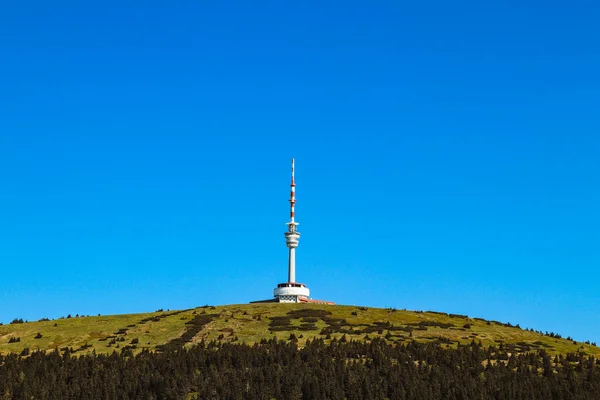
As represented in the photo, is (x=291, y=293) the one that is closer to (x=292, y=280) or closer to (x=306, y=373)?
(x=292, y=280)

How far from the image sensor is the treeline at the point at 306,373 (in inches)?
2810

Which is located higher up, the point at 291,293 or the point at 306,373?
the point at 291,293

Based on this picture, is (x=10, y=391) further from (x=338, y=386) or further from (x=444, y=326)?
(x=444, y=326)

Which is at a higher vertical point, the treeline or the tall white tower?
the tall white tower

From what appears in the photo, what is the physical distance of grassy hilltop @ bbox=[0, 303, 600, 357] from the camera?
301 ft

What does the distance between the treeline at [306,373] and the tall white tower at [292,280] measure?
212 ft

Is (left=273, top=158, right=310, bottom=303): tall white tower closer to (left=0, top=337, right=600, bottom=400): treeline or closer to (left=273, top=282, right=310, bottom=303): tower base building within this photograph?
(left=273, top=282, right=310, bottom=303): tower base building

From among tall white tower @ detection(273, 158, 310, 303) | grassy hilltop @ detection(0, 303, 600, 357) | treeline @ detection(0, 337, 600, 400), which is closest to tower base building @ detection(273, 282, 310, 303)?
tall white tower @ detection(273, 158, 310, 303)

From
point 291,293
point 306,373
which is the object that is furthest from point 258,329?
point 291,293

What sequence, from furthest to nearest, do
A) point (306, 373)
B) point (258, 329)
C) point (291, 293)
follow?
point (291, 293)
point (258, 329)
point (306, 373)

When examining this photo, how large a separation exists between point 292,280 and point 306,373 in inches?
3222

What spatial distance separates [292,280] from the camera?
6156 inches

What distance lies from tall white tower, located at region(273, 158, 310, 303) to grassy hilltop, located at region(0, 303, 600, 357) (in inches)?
1444

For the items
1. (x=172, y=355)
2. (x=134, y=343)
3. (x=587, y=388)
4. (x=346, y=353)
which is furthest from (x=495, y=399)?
(x=134, y=343)
